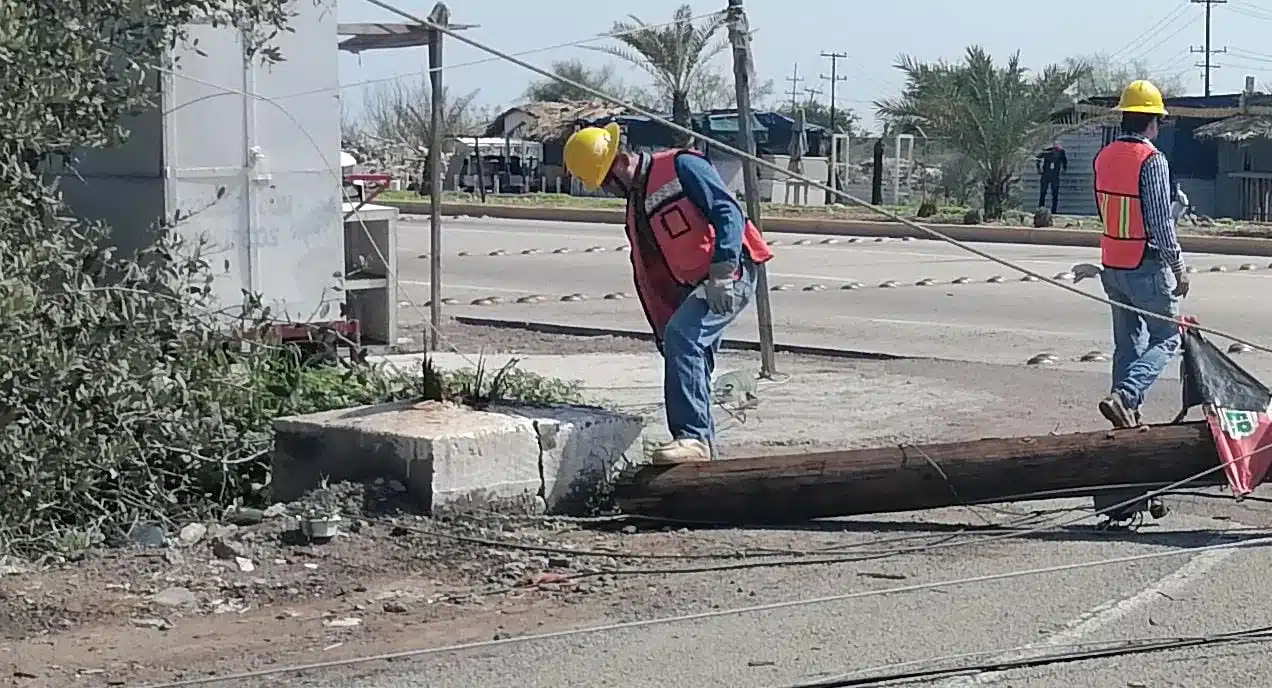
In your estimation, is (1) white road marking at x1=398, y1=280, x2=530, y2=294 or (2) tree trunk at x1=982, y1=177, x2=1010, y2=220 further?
(2) tree trunk at x1=982, y1=177, x2=1010, y2=220

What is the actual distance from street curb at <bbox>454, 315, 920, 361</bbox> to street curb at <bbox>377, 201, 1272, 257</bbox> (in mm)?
6735

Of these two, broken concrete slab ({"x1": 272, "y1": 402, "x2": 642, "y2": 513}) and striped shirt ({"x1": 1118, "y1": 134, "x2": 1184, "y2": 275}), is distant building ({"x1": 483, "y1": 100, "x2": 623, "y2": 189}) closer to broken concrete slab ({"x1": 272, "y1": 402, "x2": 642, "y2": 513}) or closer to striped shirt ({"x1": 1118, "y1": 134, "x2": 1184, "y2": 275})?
striped shirt ({"x1": 1118, "y1": 134, "x2": 1184, "y2": 275})

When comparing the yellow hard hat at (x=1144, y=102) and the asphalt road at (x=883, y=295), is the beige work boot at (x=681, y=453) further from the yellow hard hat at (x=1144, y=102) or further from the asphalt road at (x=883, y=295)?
the asphalt road at (x=883, y=295)

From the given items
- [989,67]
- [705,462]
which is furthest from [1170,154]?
[705,462]

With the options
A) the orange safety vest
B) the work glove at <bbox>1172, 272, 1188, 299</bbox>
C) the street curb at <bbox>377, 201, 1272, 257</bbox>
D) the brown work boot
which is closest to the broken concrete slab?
the brown work boot

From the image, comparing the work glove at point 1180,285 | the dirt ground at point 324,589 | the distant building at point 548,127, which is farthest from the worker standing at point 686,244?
the distant building at point 548,127

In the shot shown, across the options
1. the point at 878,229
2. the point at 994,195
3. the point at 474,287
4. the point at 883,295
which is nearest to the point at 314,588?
the point at 883,295

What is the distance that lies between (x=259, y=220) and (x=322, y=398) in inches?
96.7

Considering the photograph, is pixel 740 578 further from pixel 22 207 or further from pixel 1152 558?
pixel 22 207

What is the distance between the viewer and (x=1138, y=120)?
8523 millimetres

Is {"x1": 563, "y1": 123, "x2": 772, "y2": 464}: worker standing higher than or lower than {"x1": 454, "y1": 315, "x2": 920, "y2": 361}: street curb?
higher

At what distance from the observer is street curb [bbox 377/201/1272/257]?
2512 centimetres

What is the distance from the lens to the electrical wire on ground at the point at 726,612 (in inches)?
212

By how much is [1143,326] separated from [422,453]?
11.3 ft
